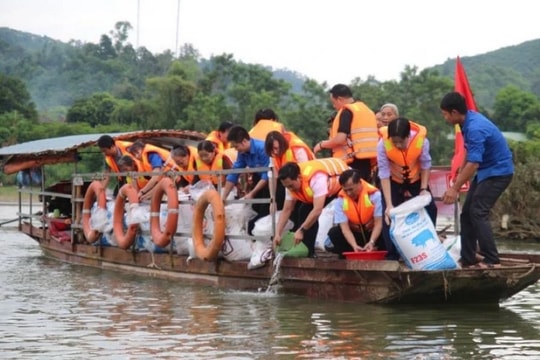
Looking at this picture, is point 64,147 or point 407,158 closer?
point 407,158

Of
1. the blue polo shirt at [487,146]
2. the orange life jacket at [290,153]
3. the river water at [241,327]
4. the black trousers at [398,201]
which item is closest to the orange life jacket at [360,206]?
the black trousers at [398,201]

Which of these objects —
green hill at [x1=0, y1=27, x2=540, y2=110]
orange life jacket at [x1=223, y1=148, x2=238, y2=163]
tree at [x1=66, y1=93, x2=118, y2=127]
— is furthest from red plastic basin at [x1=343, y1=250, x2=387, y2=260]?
green hill at [x1=0, y1=27, x2=540, y2=110]

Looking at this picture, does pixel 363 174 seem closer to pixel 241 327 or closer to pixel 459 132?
pixel 459 132

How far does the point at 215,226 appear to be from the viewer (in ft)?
35.0

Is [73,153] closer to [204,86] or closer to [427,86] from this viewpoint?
[427,86]

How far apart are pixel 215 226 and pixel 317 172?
1.50 m

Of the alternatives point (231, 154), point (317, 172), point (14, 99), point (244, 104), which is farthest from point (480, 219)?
point (14, 99)

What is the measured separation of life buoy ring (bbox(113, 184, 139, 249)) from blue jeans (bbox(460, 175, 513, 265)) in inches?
184

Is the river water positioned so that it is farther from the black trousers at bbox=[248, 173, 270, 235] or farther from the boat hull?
the black trousers at bbox=[248, 173, 270, 235]

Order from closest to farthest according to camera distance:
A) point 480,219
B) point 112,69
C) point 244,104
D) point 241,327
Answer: point 241,327 → point 480,219 → point 244,104 → point 112,69

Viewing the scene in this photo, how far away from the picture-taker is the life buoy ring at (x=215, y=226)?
10664 millimetres

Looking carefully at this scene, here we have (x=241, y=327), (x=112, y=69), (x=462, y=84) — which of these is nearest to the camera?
(x=241, y=327)

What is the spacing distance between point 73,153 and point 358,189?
21.7 feet

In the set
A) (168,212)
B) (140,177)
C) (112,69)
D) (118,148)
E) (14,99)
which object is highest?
(112,69)
